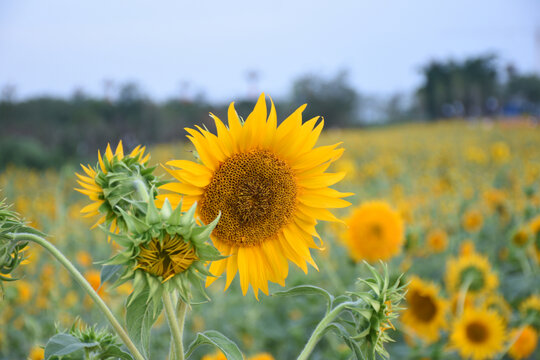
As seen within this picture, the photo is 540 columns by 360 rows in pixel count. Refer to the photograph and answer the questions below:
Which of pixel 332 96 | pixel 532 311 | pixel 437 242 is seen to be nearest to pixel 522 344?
pixel 532 311

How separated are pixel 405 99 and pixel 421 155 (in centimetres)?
2330

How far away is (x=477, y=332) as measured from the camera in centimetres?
192

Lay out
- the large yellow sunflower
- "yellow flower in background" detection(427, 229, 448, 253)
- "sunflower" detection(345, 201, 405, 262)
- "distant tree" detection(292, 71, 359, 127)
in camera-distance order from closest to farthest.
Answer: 1. the large yellow sunflower
2. "sunflower" detection(345, 201, 405, 262)
3. "yellow flower in background" detection(427, 229, 448, 253)
4. "distant tree" detection(292, 71, 359, 127)

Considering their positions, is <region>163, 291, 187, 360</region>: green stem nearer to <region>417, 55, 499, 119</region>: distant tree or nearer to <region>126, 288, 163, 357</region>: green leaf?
<region>126, 288, 163, 357</region>: green leaf

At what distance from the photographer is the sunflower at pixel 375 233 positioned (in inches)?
93.0

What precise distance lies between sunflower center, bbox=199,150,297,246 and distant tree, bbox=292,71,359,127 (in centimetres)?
2271

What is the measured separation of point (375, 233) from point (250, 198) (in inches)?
65.8

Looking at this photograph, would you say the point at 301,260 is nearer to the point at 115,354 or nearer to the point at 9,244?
the point at 115,354

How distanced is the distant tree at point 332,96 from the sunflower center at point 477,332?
853 inches

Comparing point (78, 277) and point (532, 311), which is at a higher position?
point (78, 277)

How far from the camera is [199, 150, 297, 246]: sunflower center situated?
820 mm

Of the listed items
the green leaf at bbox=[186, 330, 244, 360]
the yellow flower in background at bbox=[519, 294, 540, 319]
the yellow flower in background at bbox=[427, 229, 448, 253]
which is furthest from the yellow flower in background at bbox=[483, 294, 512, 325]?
the green leaf at bbox=[186, 330, 244, 360]

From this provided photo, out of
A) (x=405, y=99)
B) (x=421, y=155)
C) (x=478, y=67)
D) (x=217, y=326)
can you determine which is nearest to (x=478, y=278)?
(x=217, y=326)

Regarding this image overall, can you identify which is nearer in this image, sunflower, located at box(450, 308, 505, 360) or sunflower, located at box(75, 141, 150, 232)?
sunflower, located at box(75, 141, 150, 232)
